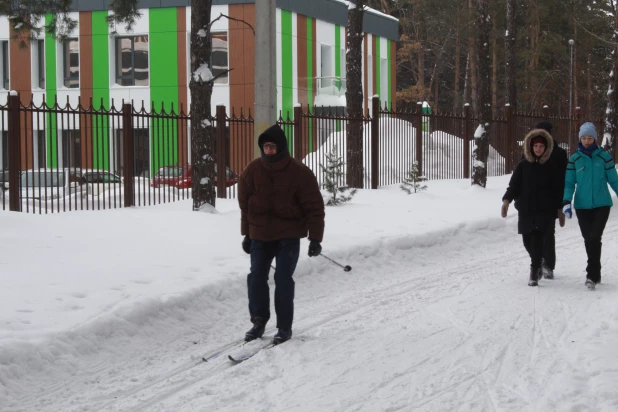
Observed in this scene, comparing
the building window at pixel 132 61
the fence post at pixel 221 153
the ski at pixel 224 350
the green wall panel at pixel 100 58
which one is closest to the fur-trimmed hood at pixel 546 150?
the ski at pixel 224 350

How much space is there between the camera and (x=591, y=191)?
9633mm

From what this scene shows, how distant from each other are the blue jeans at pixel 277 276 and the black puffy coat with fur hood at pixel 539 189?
11.7ft

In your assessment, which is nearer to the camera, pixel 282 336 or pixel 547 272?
pixel 282 336

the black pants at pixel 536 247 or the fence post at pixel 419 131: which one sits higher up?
the fence post at pixel 419 131

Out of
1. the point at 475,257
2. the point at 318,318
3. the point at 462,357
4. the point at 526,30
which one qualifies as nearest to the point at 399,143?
the point at 475,257

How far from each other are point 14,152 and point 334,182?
563 cm

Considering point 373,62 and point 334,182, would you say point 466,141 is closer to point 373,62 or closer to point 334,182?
point 334,182

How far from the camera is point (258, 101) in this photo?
1052 cm

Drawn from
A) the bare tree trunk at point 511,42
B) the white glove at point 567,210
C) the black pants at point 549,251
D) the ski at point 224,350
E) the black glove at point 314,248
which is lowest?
the ski at point 224,350

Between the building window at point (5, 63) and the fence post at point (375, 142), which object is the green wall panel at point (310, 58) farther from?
the fence post at point (375, 142)

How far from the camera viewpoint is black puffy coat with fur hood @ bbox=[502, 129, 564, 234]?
9891 mm

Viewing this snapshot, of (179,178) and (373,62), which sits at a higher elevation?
(373,62)

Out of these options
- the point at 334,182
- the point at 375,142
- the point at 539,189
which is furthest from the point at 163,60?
the point at 539,189

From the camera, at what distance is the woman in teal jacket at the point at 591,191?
9.62 meters
